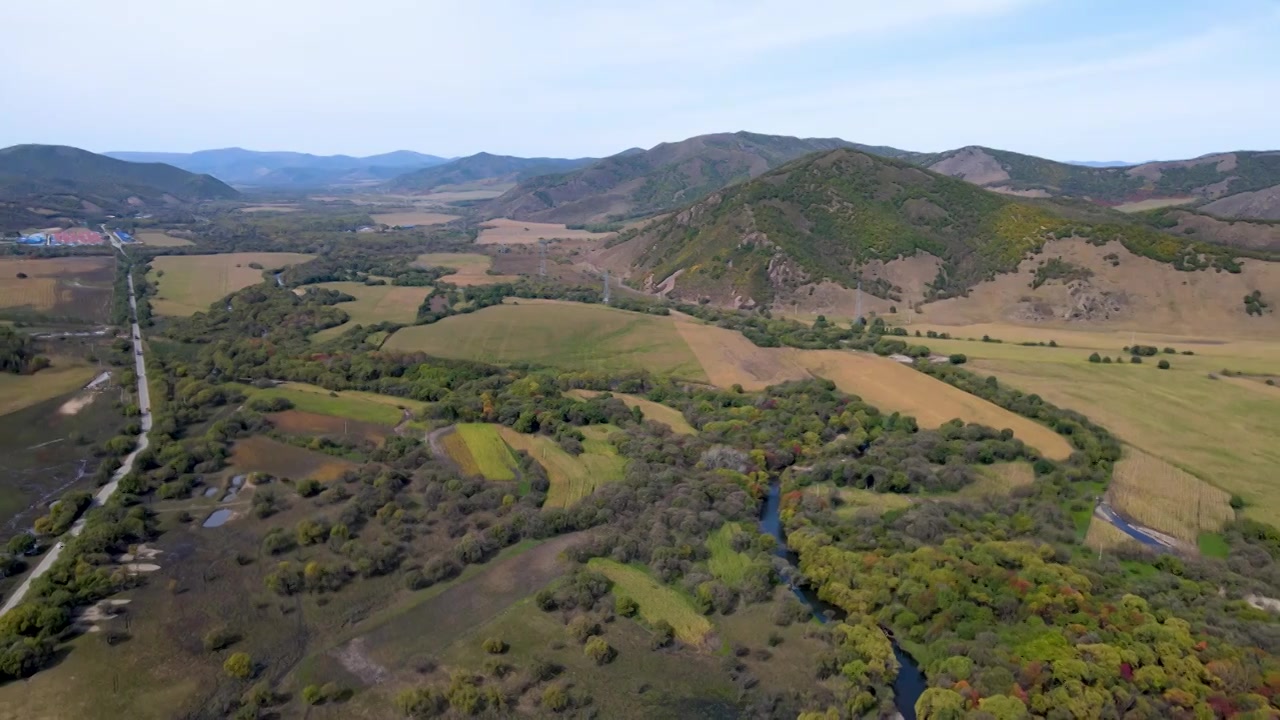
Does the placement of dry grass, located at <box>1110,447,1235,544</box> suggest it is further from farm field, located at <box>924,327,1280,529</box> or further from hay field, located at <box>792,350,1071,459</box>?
hay field, located at <box>792,350,1071,459</box>

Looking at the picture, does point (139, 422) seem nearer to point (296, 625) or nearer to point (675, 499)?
point (296, 625)

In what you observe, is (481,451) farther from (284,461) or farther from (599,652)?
(599,652)

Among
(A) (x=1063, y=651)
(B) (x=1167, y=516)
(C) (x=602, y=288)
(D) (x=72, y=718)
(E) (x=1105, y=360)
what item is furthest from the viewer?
(C) (x=602, y=288)

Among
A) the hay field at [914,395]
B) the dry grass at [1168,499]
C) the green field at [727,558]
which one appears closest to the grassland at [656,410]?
the green field at [727,558]

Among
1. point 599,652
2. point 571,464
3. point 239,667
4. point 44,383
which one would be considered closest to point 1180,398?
point 571,464

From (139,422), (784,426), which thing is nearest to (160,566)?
(139,422)

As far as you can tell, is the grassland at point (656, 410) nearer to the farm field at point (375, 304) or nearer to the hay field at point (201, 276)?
the farm field at point (375, 304)
